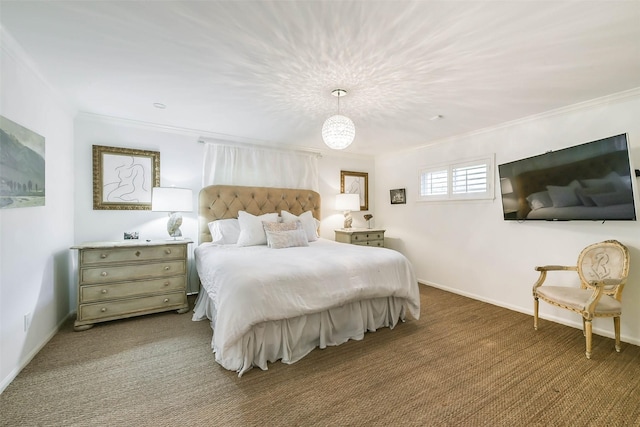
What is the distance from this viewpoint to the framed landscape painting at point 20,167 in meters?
1.84

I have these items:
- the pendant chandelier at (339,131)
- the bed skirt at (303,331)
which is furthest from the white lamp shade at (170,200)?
the pendant chandelier at (339,131)

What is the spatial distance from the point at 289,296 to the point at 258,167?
271cm

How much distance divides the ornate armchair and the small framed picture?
95.8 inches

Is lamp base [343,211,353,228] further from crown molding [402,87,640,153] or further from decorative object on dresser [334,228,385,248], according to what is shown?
crown molding [402,87,640,153]

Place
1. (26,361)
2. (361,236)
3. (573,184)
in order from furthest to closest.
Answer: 1. (361,236)
2. (573,184)
3. (26,361)

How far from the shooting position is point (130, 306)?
300 cm

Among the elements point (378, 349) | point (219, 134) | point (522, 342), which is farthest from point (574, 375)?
point (219, 134)

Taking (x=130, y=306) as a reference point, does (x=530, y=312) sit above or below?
below

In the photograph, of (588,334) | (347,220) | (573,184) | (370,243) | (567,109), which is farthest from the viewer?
(347,220)

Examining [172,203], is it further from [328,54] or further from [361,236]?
[361,236]

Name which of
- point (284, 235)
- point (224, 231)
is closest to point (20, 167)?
point (224, 231)

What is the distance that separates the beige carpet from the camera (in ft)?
5.40

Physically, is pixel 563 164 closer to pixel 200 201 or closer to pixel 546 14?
pixel 546 14

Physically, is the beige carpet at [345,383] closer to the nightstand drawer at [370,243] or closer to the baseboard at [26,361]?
the baseboard at [26,361]
